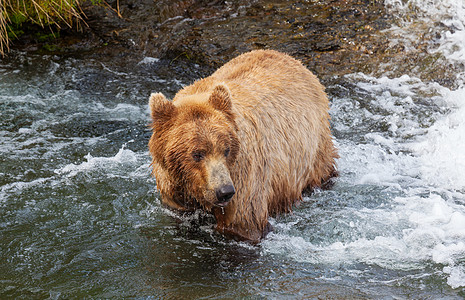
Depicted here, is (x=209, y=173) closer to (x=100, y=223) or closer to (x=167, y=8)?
(x=100, y=223)

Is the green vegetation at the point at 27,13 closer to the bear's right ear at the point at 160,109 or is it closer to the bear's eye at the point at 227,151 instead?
the bear's right ear at the point at 160,109

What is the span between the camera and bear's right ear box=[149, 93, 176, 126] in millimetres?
4672

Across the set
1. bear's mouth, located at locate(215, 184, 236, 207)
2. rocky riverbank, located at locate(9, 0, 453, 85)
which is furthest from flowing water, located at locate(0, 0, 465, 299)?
bear's mouth, located at locate(215, 184, 236, 207)

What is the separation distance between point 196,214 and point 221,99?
4.18 ft

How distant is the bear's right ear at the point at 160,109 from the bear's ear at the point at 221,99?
14.0 inches

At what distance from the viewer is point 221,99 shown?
15.6 ft

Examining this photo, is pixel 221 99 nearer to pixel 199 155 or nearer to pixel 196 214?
pixel 199 155

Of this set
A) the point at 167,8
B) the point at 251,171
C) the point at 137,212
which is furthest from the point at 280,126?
the point at 167,8

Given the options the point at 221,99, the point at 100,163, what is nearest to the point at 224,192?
the point at 221,99

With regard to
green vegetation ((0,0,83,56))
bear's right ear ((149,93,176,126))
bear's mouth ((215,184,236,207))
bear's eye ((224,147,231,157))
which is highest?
green vegetation ((0,0,83,56))

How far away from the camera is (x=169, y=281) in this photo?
4.70m

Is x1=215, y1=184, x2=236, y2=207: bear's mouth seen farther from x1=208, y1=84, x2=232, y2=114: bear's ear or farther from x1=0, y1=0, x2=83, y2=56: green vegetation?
x1=0, y1=0, x2=83, y2=56: green vegetation

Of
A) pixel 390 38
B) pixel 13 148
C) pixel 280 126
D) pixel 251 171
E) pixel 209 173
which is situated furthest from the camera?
pixel 390 38

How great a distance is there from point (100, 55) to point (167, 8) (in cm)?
179
